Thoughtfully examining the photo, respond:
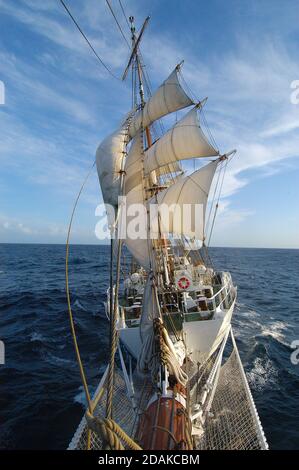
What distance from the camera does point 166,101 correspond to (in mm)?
21125

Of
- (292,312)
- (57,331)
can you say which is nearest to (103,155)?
(57,331)

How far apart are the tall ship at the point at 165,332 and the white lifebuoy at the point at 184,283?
53 millimetres

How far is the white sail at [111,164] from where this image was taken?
9404mm

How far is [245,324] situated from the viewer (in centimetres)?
2164

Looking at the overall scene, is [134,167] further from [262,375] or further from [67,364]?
[262,375]

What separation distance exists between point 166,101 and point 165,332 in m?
19.3

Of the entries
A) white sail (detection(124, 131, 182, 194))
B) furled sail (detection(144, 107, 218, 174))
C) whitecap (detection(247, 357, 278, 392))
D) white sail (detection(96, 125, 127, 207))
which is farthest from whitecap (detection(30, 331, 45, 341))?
furled sail (detection(144, 107, 218, 174))

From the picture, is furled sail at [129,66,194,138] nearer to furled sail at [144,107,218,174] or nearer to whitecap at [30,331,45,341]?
furled sail at [144,107,218,174]

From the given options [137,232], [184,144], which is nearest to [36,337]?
[137,232]

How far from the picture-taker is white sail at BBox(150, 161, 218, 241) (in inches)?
707

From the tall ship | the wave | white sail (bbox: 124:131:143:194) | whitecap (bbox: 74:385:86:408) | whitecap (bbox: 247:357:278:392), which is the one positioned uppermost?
white sail (bbox: 124:131:143:194)

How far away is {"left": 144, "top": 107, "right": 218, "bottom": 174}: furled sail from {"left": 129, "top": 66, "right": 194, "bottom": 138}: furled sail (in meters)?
2.08

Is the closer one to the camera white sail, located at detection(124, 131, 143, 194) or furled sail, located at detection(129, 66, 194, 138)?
white sail, located at detection(124, 131, 143, 194)

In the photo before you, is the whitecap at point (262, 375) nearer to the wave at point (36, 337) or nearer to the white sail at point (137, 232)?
the white sail at point (137, 232)
